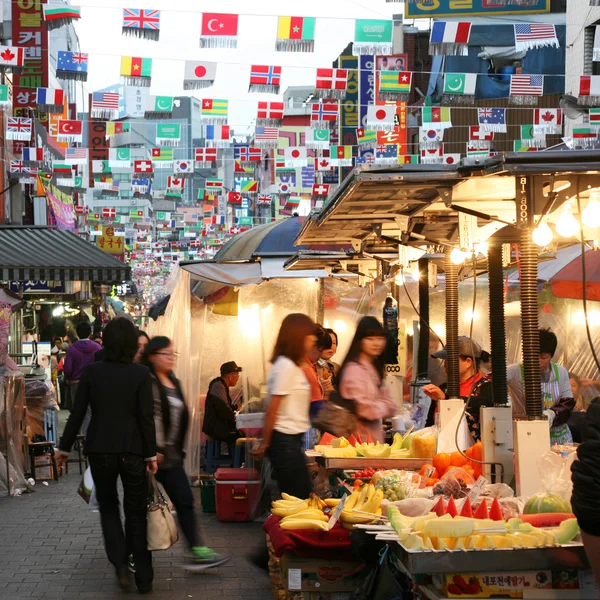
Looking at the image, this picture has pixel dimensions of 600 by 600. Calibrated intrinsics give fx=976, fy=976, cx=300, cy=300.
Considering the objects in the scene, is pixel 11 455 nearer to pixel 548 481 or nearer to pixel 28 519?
pixel 28 519

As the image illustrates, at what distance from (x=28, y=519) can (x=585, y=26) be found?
22.2 metres

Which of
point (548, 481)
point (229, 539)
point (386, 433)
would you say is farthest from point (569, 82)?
point (548, 481)

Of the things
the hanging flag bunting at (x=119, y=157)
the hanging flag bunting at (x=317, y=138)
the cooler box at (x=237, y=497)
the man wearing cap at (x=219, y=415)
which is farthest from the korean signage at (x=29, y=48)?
the cooler box at (x=237, y=497)

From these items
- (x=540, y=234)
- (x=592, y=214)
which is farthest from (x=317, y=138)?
(x=592, y=214)

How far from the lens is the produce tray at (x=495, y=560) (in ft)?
16.2

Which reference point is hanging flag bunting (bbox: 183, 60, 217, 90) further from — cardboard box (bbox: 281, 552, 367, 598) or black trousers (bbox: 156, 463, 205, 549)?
cardboard box (bbox: 281, 552, 367, 598)

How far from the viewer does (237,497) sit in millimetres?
10484

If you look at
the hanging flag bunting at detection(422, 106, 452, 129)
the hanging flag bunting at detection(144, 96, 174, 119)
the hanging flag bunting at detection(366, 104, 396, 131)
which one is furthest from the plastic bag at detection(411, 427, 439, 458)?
the hanging flag bunting at detection(422, 106, 452, 129)

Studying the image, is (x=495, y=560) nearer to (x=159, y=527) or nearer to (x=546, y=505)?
(x=546, y=505)

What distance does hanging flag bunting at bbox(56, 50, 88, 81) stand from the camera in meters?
18.2

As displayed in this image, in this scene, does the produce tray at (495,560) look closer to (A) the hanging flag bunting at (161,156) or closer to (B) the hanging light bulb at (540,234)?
(B) the hanging light bulb at (540,234)

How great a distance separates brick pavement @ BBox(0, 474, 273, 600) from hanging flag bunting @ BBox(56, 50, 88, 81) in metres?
9.38

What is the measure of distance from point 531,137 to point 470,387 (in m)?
17.2

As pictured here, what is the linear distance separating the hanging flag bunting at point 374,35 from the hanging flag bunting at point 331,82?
2.44 meters
